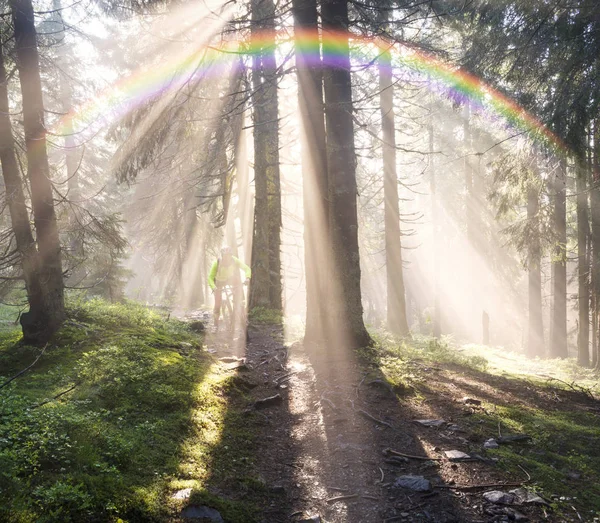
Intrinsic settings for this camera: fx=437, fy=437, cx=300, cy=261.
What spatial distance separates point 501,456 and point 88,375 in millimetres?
4668

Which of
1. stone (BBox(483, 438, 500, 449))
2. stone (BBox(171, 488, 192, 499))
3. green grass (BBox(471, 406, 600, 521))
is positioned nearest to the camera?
stone (BBox(171, 488, 192, 499))

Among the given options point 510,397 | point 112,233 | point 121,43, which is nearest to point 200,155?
point 112,233

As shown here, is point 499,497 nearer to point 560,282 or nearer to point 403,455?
point 403,455

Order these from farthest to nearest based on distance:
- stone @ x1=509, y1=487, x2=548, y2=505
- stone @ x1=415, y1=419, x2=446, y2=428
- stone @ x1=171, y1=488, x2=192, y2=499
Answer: stone @ x1=415, y1=419, x2=446, y2=428 < stone @ x1=509, y1=487, x2=548, y2=505 < stone @ x1=171, y1=488, x2=192, y2=499

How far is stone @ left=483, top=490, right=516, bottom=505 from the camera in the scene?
3.58 m

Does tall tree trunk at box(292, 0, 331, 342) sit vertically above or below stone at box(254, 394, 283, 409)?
above

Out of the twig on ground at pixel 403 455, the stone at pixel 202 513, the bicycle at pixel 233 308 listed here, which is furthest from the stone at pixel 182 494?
the bicycle at pixel 233 308

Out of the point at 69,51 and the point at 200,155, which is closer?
the point at 200,155

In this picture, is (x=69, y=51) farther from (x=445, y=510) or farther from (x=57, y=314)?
(x=445, y=510)

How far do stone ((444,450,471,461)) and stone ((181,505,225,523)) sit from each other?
2.39 m

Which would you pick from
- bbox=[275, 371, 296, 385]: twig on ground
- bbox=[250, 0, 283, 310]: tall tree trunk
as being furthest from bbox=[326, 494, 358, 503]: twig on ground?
bbox=[250, 0, 283, 310]: tall tree trunk

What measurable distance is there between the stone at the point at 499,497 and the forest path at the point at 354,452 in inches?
2.5

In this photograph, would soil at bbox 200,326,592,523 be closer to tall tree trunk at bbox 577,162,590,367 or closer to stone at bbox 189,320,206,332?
stone at bbox 189,320,206,332

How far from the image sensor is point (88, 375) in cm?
523
